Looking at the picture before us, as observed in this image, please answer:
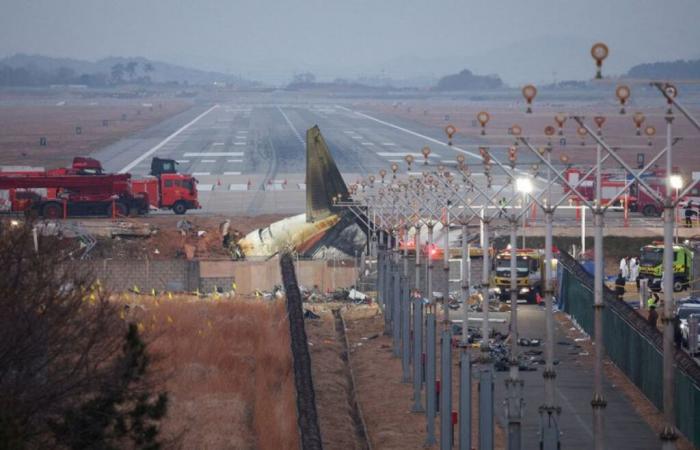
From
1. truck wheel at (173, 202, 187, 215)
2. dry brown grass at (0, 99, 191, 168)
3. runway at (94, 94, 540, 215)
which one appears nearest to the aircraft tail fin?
runway at (94, 94, 540, 215)

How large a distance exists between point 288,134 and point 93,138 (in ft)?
62.6

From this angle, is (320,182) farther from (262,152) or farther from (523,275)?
(262,152)

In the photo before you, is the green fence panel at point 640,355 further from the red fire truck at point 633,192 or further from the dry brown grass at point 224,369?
the red fire truck at point 633,192

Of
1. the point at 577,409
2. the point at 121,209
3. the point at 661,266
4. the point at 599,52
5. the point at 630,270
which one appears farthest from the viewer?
the point at 121,209

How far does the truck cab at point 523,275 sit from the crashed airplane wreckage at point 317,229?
8.94 meters

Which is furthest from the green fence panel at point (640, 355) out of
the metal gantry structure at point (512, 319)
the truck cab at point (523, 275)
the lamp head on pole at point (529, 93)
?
the lamp head on pole at point (529, 93)

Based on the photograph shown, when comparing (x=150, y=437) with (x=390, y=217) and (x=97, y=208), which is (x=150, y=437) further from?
(x=97, y=208)

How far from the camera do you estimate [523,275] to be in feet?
168

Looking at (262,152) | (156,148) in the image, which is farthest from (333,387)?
(156,148)

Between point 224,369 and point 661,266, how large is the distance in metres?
22.2

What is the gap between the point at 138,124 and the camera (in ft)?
573

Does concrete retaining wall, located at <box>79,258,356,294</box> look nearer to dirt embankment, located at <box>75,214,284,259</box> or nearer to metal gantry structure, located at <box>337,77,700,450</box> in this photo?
dirt embankment, located at <box>75,214,284,259</box>

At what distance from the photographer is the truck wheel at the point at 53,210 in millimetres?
73500

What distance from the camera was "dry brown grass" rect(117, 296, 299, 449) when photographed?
96.0ft
